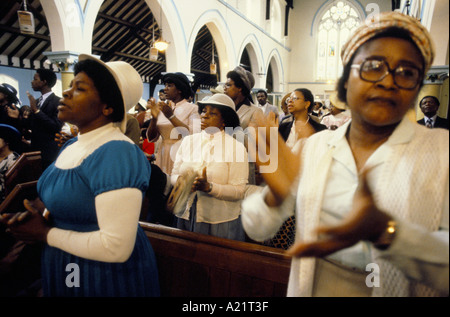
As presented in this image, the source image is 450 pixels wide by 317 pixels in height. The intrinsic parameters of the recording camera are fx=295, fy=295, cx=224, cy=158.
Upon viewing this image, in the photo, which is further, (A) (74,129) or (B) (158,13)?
(B) (158,13)

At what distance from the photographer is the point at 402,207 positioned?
71 centimetres

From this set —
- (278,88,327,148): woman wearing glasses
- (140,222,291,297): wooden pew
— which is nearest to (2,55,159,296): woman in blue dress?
(140,222,291,297): wooden pew

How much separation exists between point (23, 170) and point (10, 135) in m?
0.39

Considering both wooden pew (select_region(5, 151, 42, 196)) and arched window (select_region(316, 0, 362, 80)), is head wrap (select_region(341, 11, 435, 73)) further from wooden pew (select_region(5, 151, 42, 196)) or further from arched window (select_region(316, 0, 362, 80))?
arched window (select_region(316, 0, 362, 80))

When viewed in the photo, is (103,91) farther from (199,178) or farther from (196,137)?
(196,137)

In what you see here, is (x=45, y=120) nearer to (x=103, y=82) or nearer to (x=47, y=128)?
(x=47, y=128)

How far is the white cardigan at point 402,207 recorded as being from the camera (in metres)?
0.64

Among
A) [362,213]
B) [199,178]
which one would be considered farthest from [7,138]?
[362,213]

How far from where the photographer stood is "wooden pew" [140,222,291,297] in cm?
152

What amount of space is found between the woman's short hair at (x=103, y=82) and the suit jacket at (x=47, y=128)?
117 inches

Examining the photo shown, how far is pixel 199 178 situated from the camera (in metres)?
1.89

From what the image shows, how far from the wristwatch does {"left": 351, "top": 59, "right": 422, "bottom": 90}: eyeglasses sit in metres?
0.34

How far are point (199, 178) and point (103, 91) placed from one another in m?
0.85

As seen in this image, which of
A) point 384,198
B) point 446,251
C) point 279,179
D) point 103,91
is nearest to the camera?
point 446,251
